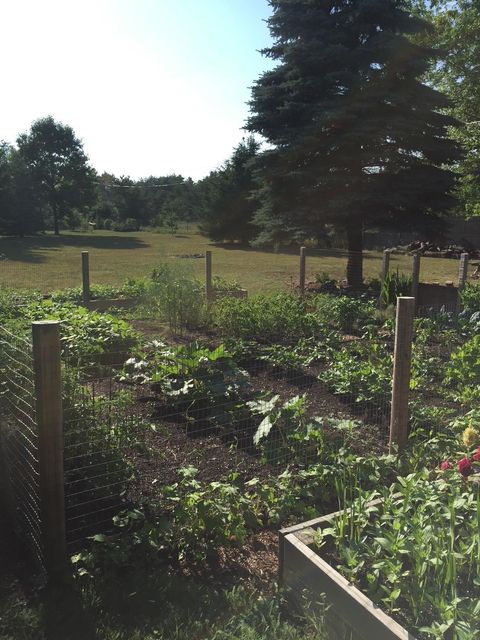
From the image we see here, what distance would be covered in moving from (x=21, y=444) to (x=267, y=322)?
4535 mm

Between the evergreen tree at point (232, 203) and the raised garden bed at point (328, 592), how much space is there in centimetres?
3338

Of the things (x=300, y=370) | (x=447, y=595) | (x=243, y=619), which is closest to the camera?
(x=447, y=595)

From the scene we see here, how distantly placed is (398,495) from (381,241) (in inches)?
1083

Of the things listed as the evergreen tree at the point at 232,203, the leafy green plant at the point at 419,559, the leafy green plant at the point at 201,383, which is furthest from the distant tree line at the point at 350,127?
the evergreen tree at the point at 232,203

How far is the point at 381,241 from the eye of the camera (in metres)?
28.8

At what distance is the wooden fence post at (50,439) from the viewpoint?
235 cm

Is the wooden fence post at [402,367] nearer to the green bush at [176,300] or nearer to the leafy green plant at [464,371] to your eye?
the leafy green plant at [464,371]

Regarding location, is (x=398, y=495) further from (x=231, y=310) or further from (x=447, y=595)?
(x=231, y=310)

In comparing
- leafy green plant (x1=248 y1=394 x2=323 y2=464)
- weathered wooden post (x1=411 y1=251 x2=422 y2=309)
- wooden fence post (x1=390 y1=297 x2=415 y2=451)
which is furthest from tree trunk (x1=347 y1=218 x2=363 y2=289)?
leafy green plant (x1=248 y1=394 x2=323 y2=464)

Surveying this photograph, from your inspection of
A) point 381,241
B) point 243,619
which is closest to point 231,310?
point 243,619

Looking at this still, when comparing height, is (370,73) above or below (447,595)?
above

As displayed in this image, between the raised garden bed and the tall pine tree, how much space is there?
426 inches

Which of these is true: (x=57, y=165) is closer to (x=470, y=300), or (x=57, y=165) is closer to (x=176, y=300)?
(x=176, y=300)

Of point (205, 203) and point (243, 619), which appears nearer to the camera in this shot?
point (243, 619)
